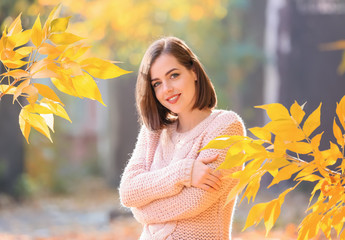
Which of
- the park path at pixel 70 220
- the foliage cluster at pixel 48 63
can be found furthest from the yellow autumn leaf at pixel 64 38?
the park path at pixel 70 220

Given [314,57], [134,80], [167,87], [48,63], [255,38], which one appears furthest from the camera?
[255,38]

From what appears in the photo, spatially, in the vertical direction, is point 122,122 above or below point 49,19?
above

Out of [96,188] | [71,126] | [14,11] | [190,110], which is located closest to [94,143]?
[71,126]

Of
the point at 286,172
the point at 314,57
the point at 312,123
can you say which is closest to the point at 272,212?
the point at 286,172

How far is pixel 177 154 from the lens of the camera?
2.24 m

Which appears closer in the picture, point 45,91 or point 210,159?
point 45,91

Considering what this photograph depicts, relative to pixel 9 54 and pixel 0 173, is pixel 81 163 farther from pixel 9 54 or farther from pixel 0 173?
pixel 9 54

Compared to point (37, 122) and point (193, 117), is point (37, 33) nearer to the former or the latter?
point (37, 122)

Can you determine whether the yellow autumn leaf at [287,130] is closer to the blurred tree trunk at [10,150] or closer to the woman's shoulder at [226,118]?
the woman's shoulder at [226,118]

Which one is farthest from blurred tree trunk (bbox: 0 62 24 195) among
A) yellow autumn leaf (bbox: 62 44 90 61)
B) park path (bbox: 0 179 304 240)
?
yellow autumn leaf (bbox: 62 44 90 61)

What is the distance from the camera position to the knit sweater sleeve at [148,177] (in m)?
2.08

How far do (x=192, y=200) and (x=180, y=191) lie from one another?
9 centimetres

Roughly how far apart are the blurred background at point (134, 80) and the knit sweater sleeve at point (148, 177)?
2617mm

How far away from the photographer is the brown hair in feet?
7.36
